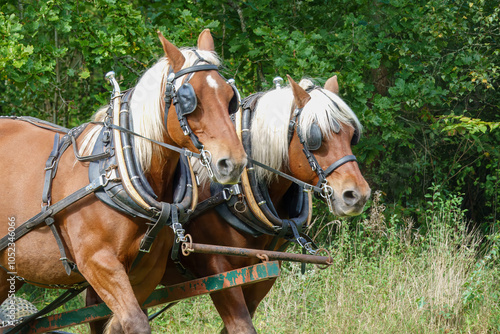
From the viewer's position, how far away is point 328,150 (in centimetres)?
319

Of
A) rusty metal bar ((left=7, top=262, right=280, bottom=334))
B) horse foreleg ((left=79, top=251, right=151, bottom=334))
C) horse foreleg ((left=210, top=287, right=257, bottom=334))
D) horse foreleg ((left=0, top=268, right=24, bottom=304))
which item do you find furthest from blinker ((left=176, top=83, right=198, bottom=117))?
horse foreleg ((left=0, top=268, right=24, bottom=304))

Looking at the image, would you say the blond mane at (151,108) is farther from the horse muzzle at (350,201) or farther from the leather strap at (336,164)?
the horse muzzle at (350,201)

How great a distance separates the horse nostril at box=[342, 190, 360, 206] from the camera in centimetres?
306

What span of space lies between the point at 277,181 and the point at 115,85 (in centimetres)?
101

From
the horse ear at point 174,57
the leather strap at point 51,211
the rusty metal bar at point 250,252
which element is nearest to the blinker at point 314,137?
the rusty metal bar at point 250,252

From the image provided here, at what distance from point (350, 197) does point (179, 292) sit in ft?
3.23

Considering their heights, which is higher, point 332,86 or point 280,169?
point 332,86

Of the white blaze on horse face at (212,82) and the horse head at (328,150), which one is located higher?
the white blaze on horse face at (212,82)

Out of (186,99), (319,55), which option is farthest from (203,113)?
(319,55)

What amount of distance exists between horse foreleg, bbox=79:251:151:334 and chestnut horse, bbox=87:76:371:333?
0.64 meters

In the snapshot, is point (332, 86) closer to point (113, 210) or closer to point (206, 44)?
point (206, 44)

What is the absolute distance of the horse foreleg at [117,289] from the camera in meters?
2.58

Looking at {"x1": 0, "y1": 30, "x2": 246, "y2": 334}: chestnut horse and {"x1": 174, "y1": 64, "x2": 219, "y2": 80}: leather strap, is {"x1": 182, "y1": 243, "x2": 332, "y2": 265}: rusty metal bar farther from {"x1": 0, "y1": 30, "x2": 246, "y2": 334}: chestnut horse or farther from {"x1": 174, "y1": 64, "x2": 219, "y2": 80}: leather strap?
{"x1": 174, "y1": 64, "x2": 219, "y2": 80}: leather strap

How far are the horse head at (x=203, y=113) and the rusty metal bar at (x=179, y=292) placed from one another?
Answer: 0.57 m
